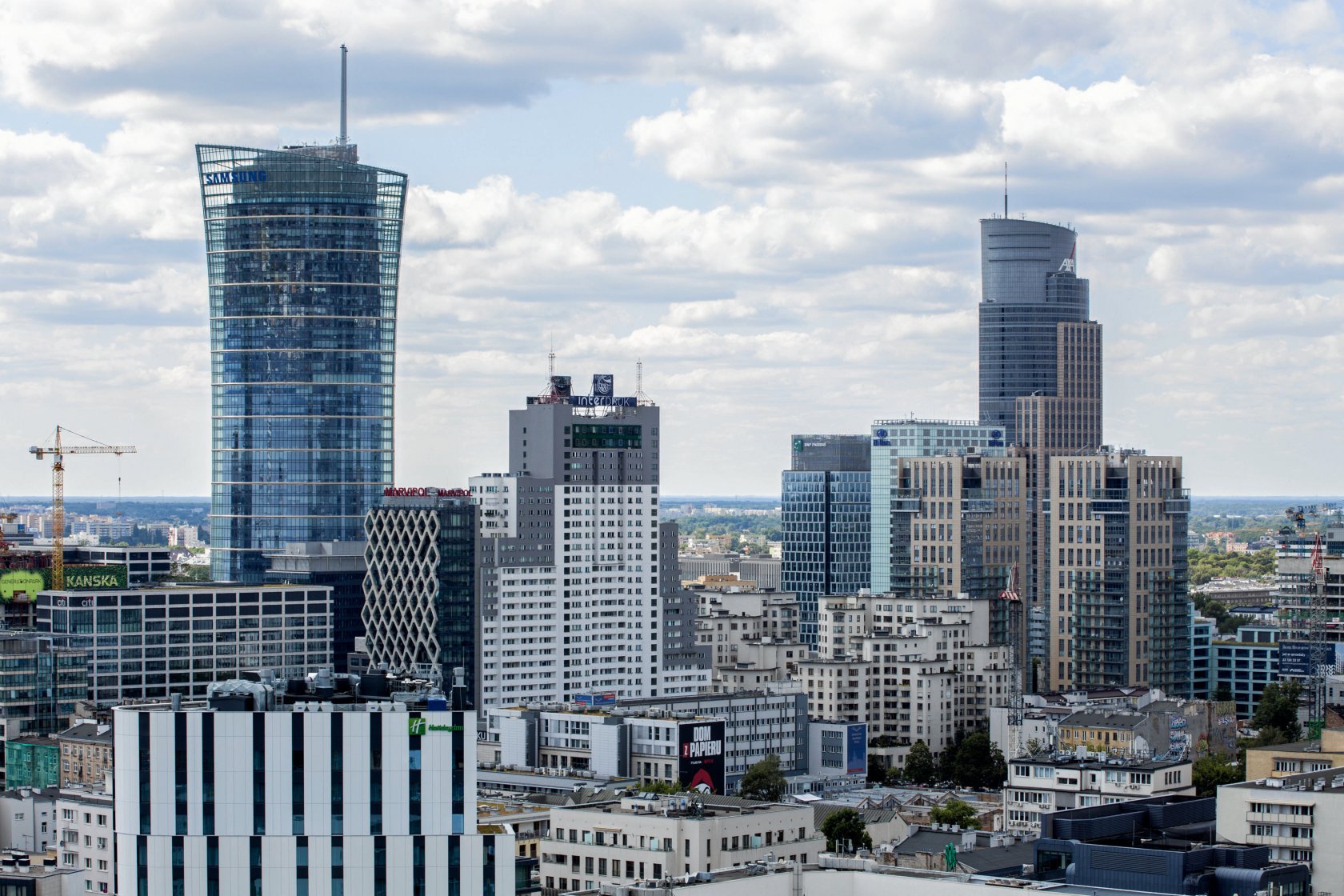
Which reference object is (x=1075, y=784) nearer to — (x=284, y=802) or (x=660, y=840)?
(x=660, y=840)

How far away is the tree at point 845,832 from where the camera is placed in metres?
166

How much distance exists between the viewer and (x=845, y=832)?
170 metres

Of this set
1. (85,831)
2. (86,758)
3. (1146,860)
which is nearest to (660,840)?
(1146,860)

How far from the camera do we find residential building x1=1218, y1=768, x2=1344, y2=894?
447 feet

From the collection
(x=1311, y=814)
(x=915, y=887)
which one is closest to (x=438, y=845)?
(x=915, y=887)

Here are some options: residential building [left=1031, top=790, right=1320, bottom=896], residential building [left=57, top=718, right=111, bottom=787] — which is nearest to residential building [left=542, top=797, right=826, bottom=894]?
residential building [left=1031, top=790, right=1320, bottom=896]

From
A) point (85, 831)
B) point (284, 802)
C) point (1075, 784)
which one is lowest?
point (85, 831)

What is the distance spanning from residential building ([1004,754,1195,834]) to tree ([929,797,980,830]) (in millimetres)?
4558

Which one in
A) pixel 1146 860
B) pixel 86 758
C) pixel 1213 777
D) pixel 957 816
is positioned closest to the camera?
pixel 1146 860

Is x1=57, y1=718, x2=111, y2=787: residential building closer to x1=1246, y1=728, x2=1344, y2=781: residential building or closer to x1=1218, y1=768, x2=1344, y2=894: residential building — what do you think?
x1=1246, y1=728, x2=1344, y2=781: residential building

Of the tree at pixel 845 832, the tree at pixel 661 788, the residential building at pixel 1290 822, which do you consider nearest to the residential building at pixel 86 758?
the tree at pixel 661 788

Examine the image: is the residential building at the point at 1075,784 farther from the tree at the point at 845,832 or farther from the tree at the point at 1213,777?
the tree at the point at 845,832

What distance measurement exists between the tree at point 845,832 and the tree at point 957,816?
1037cm

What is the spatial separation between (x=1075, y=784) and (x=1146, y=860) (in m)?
53.8
